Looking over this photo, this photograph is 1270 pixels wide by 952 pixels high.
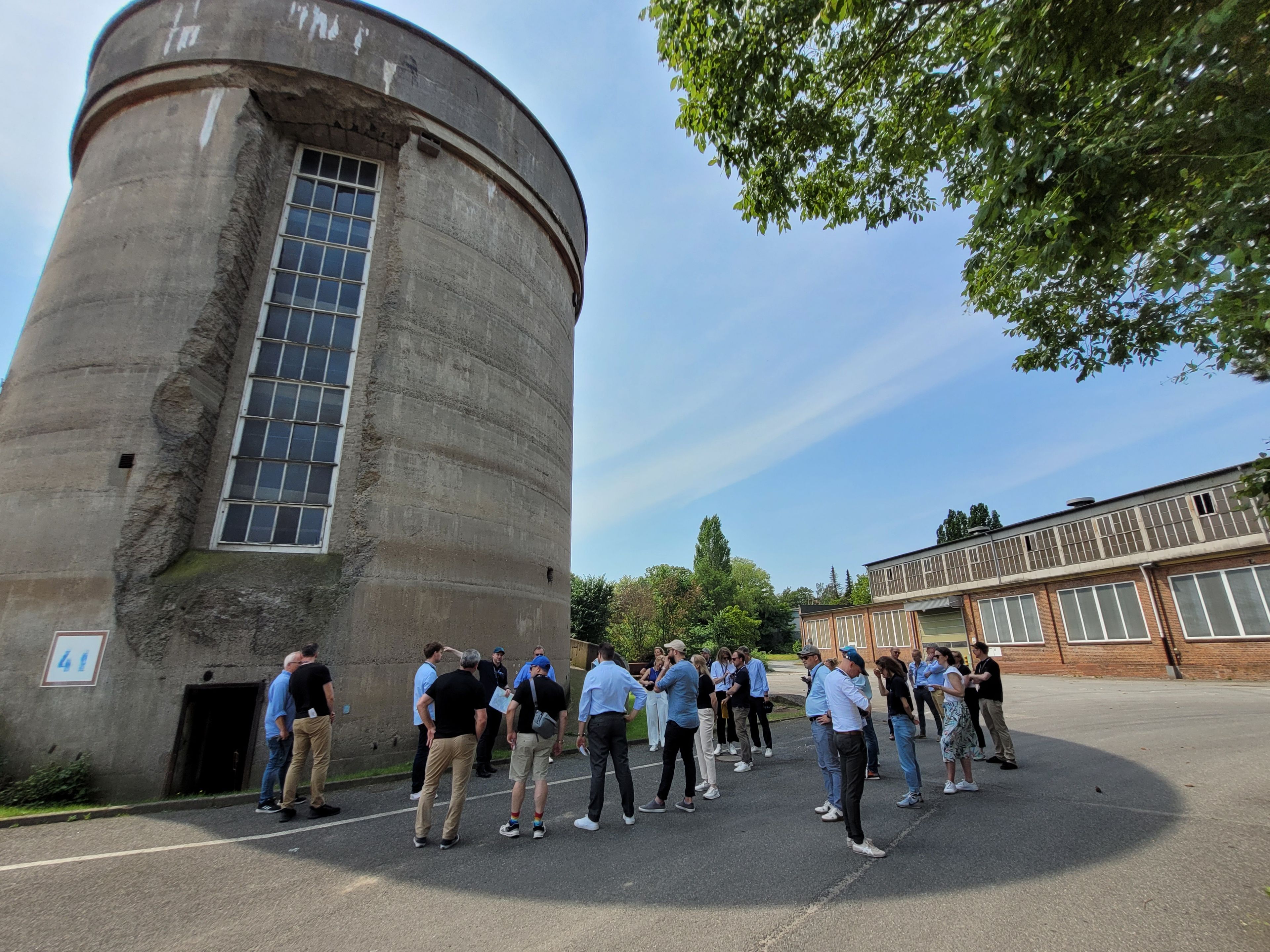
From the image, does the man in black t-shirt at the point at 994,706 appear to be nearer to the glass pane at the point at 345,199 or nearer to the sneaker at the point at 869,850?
the sneaker at the point at 869,850

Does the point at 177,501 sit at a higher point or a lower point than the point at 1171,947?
higher

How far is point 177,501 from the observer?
9.17 metres

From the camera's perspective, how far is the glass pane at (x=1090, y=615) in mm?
25422

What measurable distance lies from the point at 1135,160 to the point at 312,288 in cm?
1318

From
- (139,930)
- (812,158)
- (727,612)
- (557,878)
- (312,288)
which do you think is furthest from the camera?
(727,612)

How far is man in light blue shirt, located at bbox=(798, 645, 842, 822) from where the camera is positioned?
5.96 meters

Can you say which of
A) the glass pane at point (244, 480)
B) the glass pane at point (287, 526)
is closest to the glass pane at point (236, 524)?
the glass pane at point (244, 480)

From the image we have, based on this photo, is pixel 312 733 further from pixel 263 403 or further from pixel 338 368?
pixel 338 368

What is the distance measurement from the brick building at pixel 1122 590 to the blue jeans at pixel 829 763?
1603 cm

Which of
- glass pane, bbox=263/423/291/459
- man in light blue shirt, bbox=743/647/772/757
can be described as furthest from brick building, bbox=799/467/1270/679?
glass pane, bbox=263/423/291/459

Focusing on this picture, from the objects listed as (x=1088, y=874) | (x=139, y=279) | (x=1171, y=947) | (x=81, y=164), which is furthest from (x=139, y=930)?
(x=81, y=164)

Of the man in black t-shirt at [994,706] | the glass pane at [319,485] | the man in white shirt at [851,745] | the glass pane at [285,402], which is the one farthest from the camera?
the glass pane at [285,402]

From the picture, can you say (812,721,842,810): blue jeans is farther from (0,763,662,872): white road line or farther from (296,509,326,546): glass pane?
(296,509,326,546): glass pane

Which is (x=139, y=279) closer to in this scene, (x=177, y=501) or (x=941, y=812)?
(x=177, y=501)
